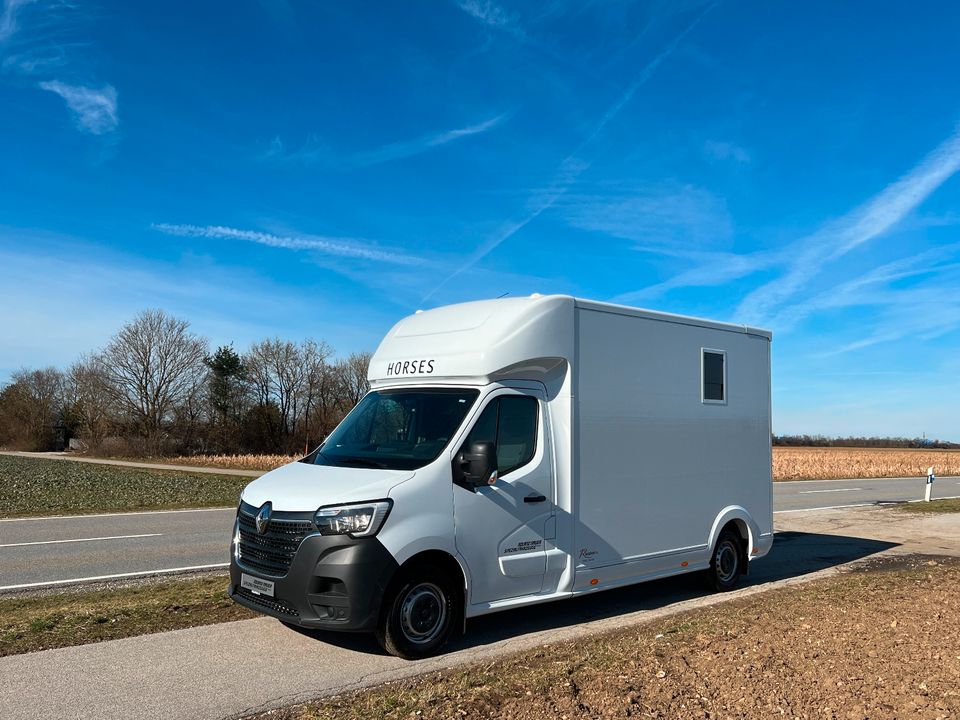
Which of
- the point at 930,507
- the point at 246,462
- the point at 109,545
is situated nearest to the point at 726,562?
the point at 109,545

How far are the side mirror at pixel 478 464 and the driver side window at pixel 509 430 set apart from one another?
0.20 metres

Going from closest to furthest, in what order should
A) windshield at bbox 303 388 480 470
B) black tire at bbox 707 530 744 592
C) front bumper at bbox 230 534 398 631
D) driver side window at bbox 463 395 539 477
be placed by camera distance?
front bumper at bbox 230 534 398 631, windshield at bbox 303 388 480 470, driver side window at bbox 463 395 539 477, black tire at bbox 707 530 744 592

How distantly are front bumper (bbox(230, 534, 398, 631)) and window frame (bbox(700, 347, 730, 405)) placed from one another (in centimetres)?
442

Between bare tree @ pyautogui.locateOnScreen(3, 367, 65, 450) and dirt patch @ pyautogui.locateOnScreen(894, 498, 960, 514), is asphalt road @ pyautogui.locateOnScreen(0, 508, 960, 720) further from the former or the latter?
bare tree @ pyautogui.locateOnScreen(3, 367, 65, 450)

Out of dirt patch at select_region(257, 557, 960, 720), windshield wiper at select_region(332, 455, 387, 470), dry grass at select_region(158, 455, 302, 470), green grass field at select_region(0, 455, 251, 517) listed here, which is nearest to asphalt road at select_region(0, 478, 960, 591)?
green grass field at select_region(0, 455, 251, 517)

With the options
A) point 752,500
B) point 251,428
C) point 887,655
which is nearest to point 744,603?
point 752,500

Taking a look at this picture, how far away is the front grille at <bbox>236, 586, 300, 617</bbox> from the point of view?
18.8ft

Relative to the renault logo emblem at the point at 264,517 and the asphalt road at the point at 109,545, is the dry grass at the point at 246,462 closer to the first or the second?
the asphalt road at the point at 109,545

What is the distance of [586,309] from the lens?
7.42 m

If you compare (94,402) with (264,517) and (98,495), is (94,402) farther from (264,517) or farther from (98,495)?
(264,517)

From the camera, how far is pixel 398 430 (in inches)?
263

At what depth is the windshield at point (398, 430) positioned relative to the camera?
6.32 m

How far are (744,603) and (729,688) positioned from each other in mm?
3197

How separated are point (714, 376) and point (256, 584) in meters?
5.36
